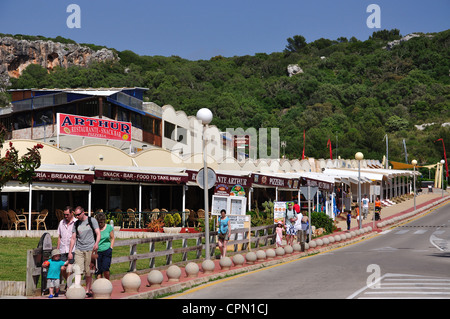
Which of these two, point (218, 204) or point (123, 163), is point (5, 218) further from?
point (218, 204)

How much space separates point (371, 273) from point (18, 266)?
9.52 meters

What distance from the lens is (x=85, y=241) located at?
1246cm

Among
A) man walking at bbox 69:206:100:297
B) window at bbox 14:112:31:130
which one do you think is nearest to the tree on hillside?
man walking at bbox 69:206:100:297

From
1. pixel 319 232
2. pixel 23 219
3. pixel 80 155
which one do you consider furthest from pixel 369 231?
pixel 23 219

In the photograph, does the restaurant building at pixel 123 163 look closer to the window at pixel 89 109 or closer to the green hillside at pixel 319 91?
the window at pixel 89 109

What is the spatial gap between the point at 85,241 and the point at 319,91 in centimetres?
14923

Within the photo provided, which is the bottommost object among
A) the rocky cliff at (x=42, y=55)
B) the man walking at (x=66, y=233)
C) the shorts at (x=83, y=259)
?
the shorts at (x=83, y=259)

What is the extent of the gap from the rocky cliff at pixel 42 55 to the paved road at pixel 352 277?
6324 inches

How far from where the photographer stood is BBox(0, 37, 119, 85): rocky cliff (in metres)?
173

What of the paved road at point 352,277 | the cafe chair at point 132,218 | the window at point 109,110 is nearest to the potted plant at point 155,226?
the cafe chair at point 132,218

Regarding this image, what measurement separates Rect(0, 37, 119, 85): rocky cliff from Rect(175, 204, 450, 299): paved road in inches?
6324

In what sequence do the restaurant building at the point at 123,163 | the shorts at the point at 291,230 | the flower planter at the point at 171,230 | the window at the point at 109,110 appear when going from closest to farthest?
the shorts at the point at 291,230 → the flower planter at the point at 171,230 → the restaurant building at the point at 123,163 → the window at the point at 109,110

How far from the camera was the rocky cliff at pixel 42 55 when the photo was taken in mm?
172625

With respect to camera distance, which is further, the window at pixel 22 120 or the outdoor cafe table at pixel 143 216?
the window at pixel 22 120
